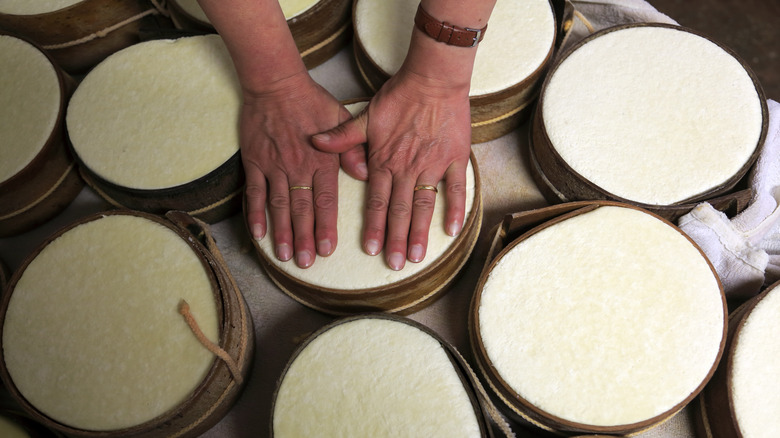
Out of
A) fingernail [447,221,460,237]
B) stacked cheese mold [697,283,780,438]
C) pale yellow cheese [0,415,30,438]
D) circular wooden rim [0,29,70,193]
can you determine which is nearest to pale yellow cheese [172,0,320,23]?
circular wooden rim [0,29,70,193]

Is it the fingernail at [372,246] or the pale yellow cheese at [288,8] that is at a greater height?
the pale yellow cheese at [288,8]

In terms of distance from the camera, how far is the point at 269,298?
5.04 feet

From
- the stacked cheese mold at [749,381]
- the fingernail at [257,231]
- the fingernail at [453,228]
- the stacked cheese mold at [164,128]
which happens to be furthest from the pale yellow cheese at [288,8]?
the stacked cheese mold at [749,381]

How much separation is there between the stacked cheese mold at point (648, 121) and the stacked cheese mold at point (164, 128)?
84 cm

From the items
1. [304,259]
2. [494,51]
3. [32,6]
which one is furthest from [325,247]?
[32,6]

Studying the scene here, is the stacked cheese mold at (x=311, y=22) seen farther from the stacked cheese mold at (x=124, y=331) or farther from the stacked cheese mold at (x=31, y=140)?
the stacked cheese mold at (x=124, y=331)

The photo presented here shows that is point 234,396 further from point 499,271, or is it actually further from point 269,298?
point 499,271

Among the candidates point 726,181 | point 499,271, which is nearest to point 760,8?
point 726,181

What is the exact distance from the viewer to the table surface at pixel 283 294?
1.40 metres

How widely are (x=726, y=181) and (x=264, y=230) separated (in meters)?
1.11

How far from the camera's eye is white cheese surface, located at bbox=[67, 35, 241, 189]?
1.40 meters

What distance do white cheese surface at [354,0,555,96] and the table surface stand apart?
0.27 m

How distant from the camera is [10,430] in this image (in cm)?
122

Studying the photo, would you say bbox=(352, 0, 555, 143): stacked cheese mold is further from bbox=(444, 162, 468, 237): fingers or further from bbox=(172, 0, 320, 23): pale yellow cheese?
bbox=(444, 162, 468, 237): fingers
